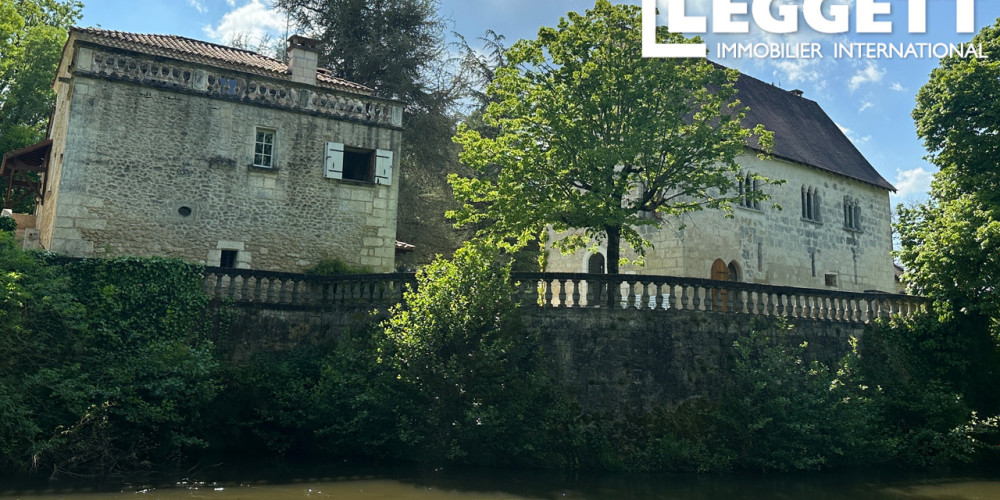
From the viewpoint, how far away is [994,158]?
20.2m

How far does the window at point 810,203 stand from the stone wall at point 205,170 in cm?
1612

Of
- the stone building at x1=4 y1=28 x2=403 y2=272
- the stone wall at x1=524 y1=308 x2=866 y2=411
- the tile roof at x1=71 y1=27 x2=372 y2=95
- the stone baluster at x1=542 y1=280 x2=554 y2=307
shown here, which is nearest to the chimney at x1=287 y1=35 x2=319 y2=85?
the stone building at x1=4 y1=28 x2=403 y2=272

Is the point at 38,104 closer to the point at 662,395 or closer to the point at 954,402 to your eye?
the point at 662,395

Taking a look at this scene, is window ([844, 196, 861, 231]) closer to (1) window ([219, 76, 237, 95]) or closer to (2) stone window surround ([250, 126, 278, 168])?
(2) stone window surround ([250, 126, 278, 168])

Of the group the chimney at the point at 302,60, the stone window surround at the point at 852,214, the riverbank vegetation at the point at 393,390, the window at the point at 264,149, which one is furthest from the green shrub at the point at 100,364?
the stone window surround at the point at 852,214

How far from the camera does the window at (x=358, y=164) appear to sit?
2133 cm

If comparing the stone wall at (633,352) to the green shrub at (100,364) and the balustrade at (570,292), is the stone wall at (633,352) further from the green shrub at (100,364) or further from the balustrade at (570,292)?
the green shrub at (100,364)

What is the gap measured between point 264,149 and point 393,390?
28.0 ft

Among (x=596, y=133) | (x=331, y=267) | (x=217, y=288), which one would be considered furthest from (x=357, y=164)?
(x=596, y=133)

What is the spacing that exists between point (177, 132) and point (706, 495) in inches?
583

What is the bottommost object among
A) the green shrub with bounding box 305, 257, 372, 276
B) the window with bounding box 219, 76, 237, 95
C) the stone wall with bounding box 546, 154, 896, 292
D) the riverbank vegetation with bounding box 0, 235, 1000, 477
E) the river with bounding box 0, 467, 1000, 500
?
the river with bounding box 0, 467, 1000, 500

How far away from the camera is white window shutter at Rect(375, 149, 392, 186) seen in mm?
21844

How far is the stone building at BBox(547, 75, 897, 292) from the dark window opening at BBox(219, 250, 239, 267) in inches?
482

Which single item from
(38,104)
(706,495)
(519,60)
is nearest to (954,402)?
(706,495)
